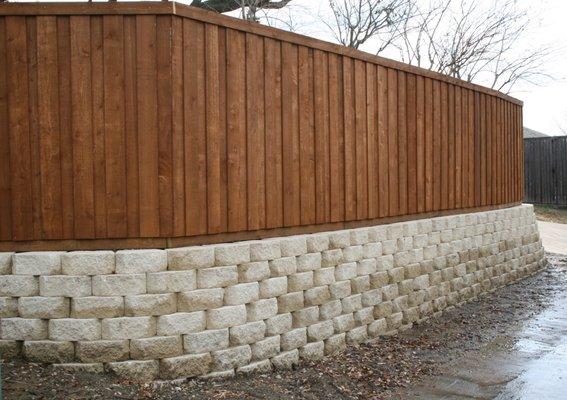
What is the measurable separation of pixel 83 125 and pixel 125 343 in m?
1.81

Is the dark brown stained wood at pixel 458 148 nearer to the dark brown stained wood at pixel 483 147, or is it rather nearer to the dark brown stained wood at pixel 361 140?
the dark brown stained wood at pixel 483 147

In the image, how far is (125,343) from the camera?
4980 mm

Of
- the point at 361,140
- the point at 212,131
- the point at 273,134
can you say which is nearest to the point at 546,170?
the point at 361,140

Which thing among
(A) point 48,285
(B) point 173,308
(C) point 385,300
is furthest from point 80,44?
(C) point 385,300

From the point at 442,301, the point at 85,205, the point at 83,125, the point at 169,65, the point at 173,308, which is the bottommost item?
the point at 442,301

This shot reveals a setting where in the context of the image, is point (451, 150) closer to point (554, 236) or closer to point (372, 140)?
point (372, 140)

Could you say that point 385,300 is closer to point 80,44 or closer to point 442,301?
point 442,301

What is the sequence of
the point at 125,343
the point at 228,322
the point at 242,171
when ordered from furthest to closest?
the point at 242,171 → the point at 228,322 → the point at 125,343

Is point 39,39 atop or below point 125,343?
atop

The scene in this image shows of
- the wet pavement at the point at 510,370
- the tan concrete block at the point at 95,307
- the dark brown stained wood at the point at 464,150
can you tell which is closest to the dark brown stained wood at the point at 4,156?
the tan concrete block at the point at 95,307

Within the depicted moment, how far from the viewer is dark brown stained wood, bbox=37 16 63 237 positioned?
16.9 feet

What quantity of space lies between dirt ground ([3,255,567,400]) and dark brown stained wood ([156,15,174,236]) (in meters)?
1.30

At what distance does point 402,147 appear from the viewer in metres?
7.97

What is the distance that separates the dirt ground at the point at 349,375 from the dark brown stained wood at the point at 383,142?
1.63 meters
